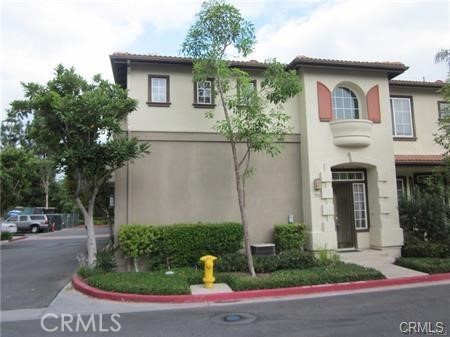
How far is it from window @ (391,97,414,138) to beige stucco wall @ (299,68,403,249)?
5.69 ft

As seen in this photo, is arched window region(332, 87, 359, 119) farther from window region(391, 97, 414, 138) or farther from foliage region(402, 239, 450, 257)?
foliage region(402, 239, 450, 257)

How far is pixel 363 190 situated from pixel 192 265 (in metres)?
6.74

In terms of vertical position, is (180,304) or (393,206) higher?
(393,206)

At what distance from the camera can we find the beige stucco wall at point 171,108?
494 inches

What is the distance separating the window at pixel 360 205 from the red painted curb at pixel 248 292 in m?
3.85

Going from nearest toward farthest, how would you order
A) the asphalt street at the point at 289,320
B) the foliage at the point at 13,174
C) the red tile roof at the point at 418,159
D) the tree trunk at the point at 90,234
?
the asphalt street at the point at 289,320 < the tree trunk at the point at 90,234 < the red tile roof at the point at 418,159 < the foliage at the point at 13,174

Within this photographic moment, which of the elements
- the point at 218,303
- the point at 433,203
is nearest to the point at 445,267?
the point at 433,203

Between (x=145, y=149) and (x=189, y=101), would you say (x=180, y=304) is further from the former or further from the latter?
(x=189, y=101)

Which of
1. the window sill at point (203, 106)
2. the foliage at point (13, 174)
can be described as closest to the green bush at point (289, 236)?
the window sill at point (203, 106)

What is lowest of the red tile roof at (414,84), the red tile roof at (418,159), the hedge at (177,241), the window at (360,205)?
the hedge at (177,241)

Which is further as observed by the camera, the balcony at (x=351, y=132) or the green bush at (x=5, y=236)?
the green bush at (x=5, y=236)

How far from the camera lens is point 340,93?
555 inches

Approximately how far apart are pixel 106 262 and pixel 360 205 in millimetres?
8786
